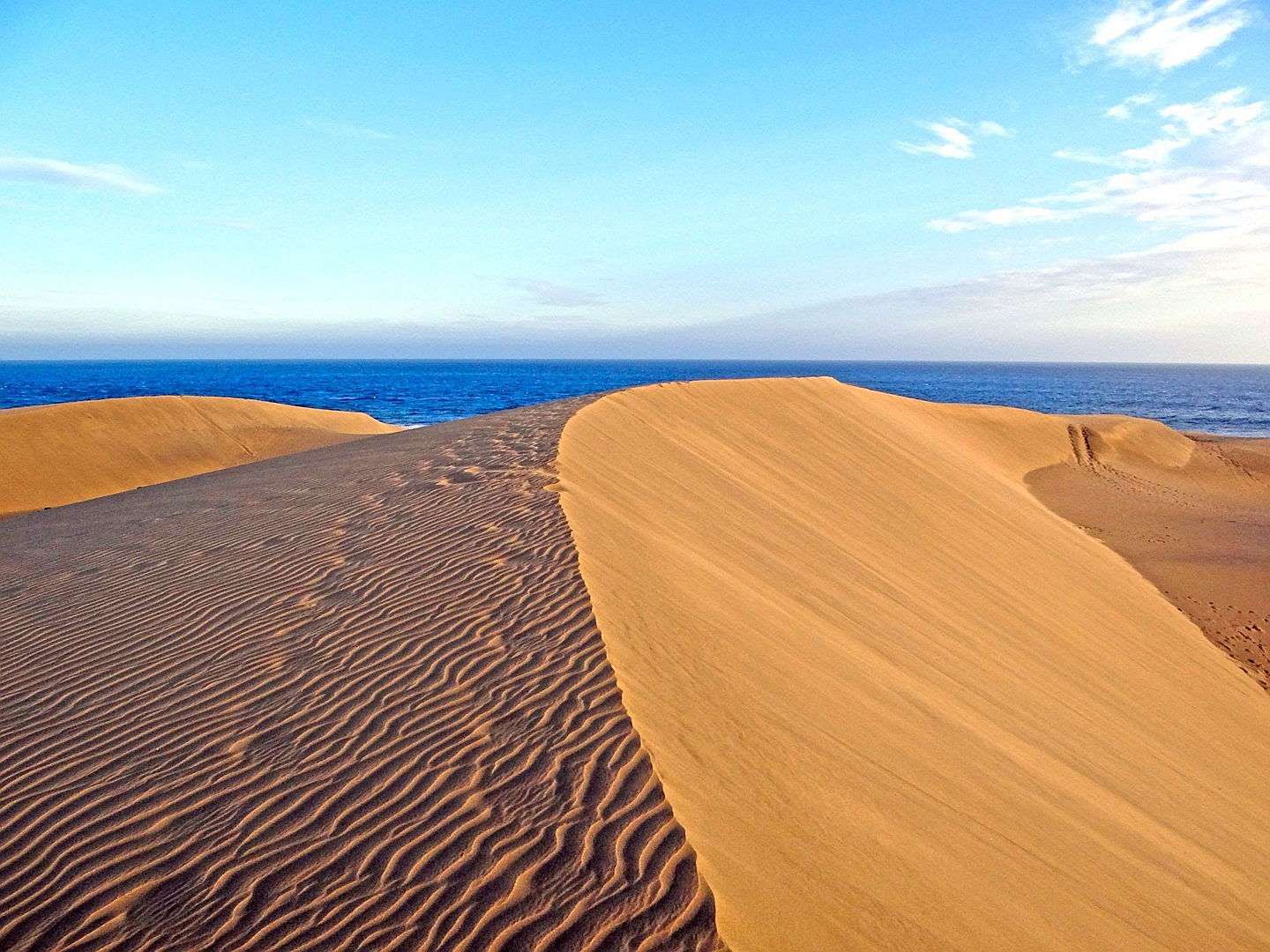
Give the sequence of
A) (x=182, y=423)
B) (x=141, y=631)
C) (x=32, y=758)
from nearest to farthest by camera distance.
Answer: (x=32, y=758), (x=141, y=631), (x=182, y=423)

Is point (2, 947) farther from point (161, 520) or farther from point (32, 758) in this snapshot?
point (161, 520)

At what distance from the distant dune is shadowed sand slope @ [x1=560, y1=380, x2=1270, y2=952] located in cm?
3

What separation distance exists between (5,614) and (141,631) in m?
1.78

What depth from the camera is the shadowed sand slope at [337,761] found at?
2.87 m

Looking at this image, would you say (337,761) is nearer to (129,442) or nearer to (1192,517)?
(1192,517)

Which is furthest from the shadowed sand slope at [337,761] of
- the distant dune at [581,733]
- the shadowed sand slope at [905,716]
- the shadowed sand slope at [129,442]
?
the shadowed sand slope at [129,442]

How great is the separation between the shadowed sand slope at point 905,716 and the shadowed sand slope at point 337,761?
36 cm

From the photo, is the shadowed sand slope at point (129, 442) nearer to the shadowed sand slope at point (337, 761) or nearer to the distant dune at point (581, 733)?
the distant dune at point (581, 733)

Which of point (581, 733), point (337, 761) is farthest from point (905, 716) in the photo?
point (337, 761)

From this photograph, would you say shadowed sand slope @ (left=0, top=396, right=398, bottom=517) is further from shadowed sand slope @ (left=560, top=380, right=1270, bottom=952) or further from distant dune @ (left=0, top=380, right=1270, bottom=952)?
shadowed sand slope @ (left=560, top=380, right=1270, bottom=952)

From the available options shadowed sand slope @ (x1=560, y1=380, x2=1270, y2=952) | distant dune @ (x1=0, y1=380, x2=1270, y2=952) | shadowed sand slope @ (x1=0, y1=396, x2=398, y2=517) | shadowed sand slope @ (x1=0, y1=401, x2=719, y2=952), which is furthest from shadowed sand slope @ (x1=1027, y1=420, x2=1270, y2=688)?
shadowed sand slope @ (x1=0, y1=396, x2=398, y2=517)

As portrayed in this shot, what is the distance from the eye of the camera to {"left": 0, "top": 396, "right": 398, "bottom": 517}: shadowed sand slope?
787 inches

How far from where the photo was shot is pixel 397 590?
5.76m

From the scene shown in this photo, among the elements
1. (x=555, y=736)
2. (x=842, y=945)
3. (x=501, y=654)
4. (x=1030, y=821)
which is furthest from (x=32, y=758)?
(x=1030, y=821)
